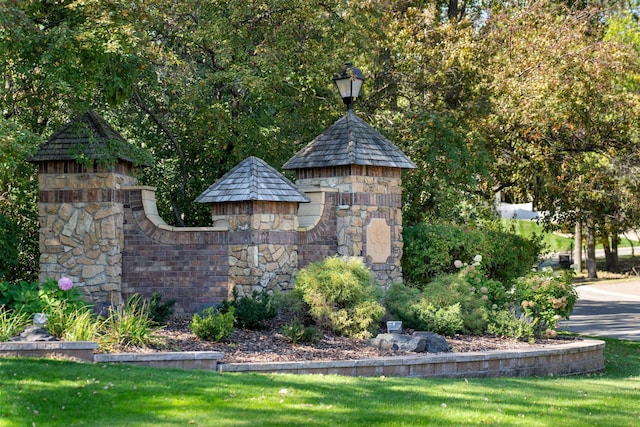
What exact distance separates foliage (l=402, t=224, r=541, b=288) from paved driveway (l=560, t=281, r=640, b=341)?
274cm

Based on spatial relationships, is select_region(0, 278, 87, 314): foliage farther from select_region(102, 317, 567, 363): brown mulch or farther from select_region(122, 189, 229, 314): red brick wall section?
select_region(122, 189, 229, 314): red brick wall section

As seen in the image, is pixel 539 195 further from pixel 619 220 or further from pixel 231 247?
pixel 231 247

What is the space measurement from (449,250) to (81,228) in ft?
23.3

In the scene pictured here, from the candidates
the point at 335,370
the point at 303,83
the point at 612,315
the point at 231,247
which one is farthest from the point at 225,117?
the point at 612,315

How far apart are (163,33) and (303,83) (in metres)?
3.11

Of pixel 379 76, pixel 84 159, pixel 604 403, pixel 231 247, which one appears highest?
pixel 379 76

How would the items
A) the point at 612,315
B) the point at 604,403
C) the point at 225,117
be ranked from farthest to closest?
the point at 612,315 → the point at 225,117 → the point at 604,403

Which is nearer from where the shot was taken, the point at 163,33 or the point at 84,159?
the point at 84,159

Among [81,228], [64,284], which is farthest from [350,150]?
[64,284]

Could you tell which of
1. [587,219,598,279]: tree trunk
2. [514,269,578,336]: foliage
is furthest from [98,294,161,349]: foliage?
[587,219,598,279]: tree trunk

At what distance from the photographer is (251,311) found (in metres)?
12.2

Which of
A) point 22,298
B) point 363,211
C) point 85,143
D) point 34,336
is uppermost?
point 85,143

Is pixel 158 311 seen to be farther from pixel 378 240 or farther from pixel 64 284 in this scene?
pixel 378 240

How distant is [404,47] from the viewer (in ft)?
66.2
